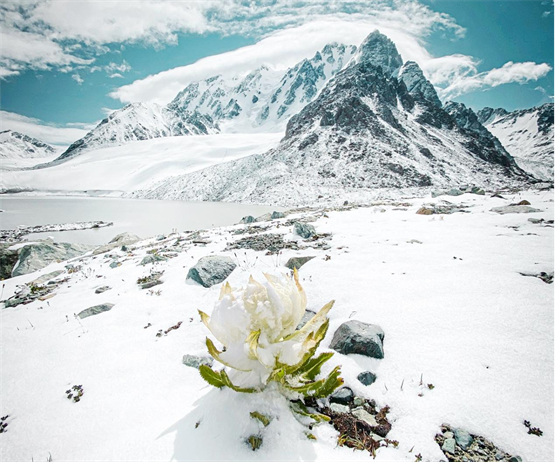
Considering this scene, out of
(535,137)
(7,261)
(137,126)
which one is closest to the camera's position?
(7,261)

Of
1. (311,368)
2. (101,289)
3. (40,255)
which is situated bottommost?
(40,255)

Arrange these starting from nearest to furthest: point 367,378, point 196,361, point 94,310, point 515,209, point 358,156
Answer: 1. point 367,378
2. point 196,361
3. point 94,310
4. point 515,209
5. point 358,156

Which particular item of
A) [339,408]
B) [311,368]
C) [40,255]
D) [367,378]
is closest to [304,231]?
[367,378]

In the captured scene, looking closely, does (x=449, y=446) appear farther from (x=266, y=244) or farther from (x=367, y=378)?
(x=266, y=244)

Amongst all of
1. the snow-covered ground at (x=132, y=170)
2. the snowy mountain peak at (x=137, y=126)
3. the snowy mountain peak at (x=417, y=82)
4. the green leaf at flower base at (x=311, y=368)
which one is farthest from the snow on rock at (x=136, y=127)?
the green leaf at flower base at (x=311, y=368)

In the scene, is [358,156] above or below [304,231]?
above

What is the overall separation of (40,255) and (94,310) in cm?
805

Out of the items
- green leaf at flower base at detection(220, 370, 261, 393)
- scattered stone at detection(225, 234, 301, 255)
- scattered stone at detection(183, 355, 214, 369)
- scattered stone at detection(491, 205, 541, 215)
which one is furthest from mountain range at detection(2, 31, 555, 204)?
green leaf at flower base at detection(220, 370, 261, 393)

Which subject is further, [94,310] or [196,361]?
[94,310]

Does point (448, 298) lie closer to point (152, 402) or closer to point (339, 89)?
point (152, 402)

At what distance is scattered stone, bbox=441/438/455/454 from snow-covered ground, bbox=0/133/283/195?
62226 mm

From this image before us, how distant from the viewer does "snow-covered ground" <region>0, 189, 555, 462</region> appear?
1.97m

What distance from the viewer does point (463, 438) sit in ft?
6.56

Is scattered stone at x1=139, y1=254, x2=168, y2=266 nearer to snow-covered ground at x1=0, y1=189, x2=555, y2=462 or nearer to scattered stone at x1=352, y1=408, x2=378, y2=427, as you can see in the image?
snow-covered ground at x1=0, y1=189, x2=555, y2=462
